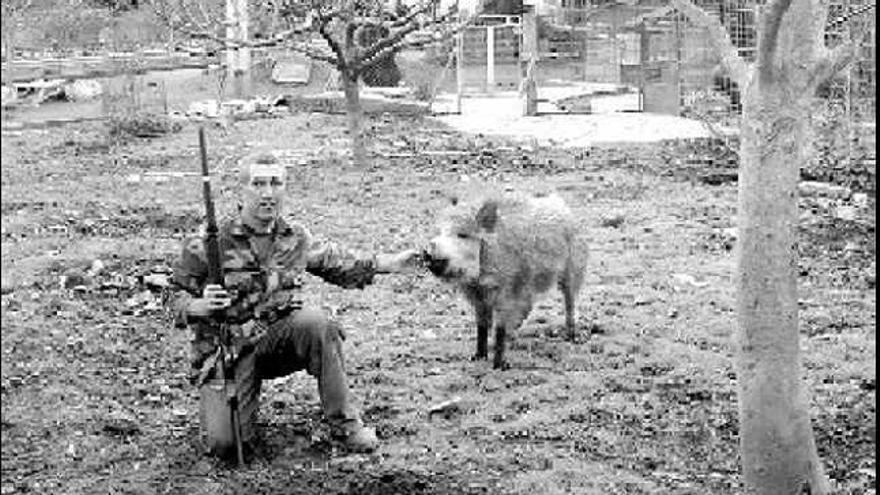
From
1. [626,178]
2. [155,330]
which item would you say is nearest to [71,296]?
[155,330]

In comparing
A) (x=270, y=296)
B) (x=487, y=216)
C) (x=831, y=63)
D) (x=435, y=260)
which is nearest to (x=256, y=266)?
(x=270, y=296)

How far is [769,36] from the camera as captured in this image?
4238 mm

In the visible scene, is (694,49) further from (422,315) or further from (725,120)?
(422,315)

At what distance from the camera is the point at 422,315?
25.7 feet

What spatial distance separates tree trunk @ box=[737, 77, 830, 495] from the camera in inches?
174

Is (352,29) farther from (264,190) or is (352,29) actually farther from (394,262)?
(264,190)

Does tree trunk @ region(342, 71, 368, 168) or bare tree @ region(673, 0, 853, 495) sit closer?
bare tree @ region(673, 0, 853, 495)

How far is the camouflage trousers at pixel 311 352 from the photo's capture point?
5203 mm

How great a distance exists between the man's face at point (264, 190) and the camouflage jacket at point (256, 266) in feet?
0.30

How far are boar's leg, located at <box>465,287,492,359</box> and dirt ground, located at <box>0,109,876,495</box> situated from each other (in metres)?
0.09

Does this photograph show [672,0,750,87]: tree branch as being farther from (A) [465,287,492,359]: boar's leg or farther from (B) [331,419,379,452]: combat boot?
(A) [465,287,492,359]: boar's leg

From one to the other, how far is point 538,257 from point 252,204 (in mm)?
2130

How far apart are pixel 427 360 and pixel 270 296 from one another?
1804 millimetres

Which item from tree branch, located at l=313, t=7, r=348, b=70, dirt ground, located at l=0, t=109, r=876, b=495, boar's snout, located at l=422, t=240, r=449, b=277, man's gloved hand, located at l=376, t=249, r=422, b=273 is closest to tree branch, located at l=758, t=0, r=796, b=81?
dirt ground, located at l=0, t=109, r=876, b=495
